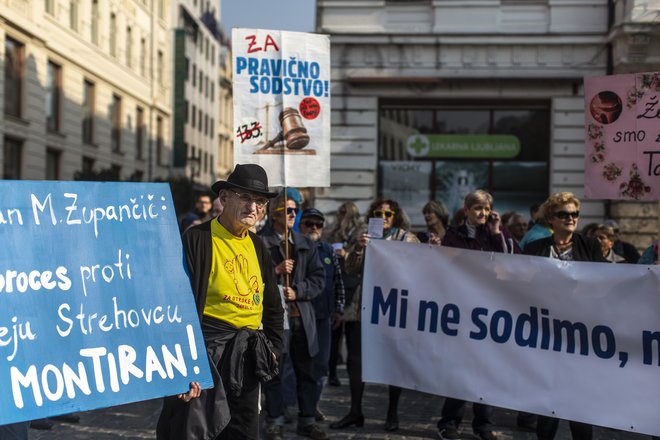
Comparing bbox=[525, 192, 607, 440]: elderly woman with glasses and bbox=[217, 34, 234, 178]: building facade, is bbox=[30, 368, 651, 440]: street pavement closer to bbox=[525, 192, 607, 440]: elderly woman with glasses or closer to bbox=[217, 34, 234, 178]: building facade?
bbox=[525, 192, 607, 440]: elderly woman with glasses

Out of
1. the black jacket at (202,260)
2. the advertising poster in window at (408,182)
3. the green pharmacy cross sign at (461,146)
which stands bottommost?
the black jacket at (202,260)

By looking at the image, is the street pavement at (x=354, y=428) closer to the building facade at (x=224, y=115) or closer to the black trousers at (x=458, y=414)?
the black trousers at (x=458, y=414)

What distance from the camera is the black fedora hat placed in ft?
14.1

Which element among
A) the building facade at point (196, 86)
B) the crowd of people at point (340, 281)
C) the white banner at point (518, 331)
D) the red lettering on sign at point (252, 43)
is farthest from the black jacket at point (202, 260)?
the building facade at point (196, 86)

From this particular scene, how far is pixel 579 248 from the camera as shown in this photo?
18.3 feet

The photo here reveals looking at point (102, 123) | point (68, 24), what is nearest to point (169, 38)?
point (102, 123)

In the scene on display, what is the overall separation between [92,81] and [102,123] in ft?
6.42

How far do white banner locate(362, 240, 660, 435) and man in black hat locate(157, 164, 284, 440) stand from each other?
1690mm

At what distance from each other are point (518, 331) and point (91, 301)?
294 centimetres

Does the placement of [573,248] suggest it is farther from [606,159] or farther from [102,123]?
[102,123]

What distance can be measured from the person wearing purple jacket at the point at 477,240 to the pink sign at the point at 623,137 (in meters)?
0.71

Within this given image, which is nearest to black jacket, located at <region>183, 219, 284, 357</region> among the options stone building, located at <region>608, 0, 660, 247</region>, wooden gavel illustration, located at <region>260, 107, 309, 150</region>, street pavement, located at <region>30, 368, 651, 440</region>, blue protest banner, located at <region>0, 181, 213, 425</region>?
blue protest banner, located at <region>0, 181, 213, 425</region>

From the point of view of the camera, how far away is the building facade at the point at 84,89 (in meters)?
25.5

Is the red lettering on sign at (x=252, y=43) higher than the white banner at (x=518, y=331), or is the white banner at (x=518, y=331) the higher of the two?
the red lettering on sign at (x=252, y=43)
